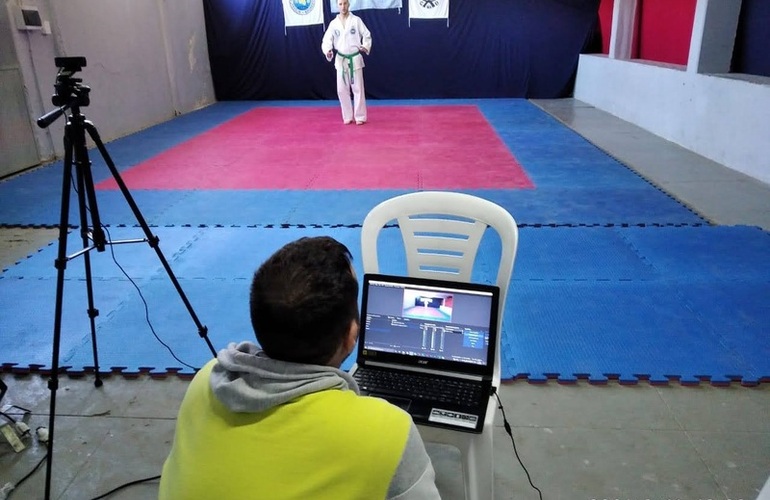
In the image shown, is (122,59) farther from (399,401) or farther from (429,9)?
(399,401)

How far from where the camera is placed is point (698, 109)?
620 cm

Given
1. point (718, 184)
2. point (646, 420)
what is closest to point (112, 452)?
point (646, 420)

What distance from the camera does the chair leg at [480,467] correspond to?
1.53 meters

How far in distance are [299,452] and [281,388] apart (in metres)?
0.10

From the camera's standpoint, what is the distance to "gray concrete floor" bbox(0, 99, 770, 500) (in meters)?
1.87

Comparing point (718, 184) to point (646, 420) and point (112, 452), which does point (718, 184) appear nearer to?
point (646, 420)

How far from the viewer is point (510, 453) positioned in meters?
2.00

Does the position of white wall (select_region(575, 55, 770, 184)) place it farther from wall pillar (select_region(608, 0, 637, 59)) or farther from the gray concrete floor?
the gray concrete floor

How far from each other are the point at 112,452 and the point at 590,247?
3.02 metres

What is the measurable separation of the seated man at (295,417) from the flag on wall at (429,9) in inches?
434

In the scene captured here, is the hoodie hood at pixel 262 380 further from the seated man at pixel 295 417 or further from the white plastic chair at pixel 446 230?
the white plastic chair at pixel 446 230

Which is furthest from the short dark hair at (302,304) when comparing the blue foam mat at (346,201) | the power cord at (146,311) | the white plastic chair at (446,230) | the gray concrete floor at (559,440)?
the blue foam mat at (346,201)

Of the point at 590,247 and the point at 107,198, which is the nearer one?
the point at 590,247

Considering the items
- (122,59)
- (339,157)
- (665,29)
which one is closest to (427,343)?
(339,157)
